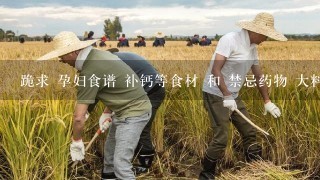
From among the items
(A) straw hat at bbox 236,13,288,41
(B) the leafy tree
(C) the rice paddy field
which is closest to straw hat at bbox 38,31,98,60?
(C) the rice paddy field

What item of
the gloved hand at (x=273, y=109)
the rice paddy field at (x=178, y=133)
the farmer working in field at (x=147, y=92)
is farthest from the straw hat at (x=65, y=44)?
the gloved hand at (x=273, y=109)

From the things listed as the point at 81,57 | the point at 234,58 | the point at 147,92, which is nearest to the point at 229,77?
the point at 234,58

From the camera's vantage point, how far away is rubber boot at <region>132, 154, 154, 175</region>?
3.94 m

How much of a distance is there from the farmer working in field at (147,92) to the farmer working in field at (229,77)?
48cm

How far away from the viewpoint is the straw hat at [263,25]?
3467mm

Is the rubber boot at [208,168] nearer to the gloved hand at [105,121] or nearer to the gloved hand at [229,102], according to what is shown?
the gloved hand at [229,102]

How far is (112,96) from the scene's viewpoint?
297 centimetres

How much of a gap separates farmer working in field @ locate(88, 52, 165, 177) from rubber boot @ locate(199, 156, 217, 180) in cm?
54

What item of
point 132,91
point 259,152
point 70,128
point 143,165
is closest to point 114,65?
point 132,91

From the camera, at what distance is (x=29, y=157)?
3.13 meters

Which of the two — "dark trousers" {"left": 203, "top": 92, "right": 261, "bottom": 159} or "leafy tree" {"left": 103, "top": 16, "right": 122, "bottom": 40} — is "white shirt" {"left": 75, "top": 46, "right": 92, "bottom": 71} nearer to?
"dark trousers" {"left": 203, "top": 92, "right": 261, "bottom": 159}

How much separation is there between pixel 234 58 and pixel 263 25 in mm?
→ 369

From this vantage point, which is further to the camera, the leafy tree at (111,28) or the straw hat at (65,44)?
the leafy tree at (111,28)

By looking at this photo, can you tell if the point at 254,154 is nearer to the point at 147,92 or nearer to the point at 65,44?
the point at 147,92
